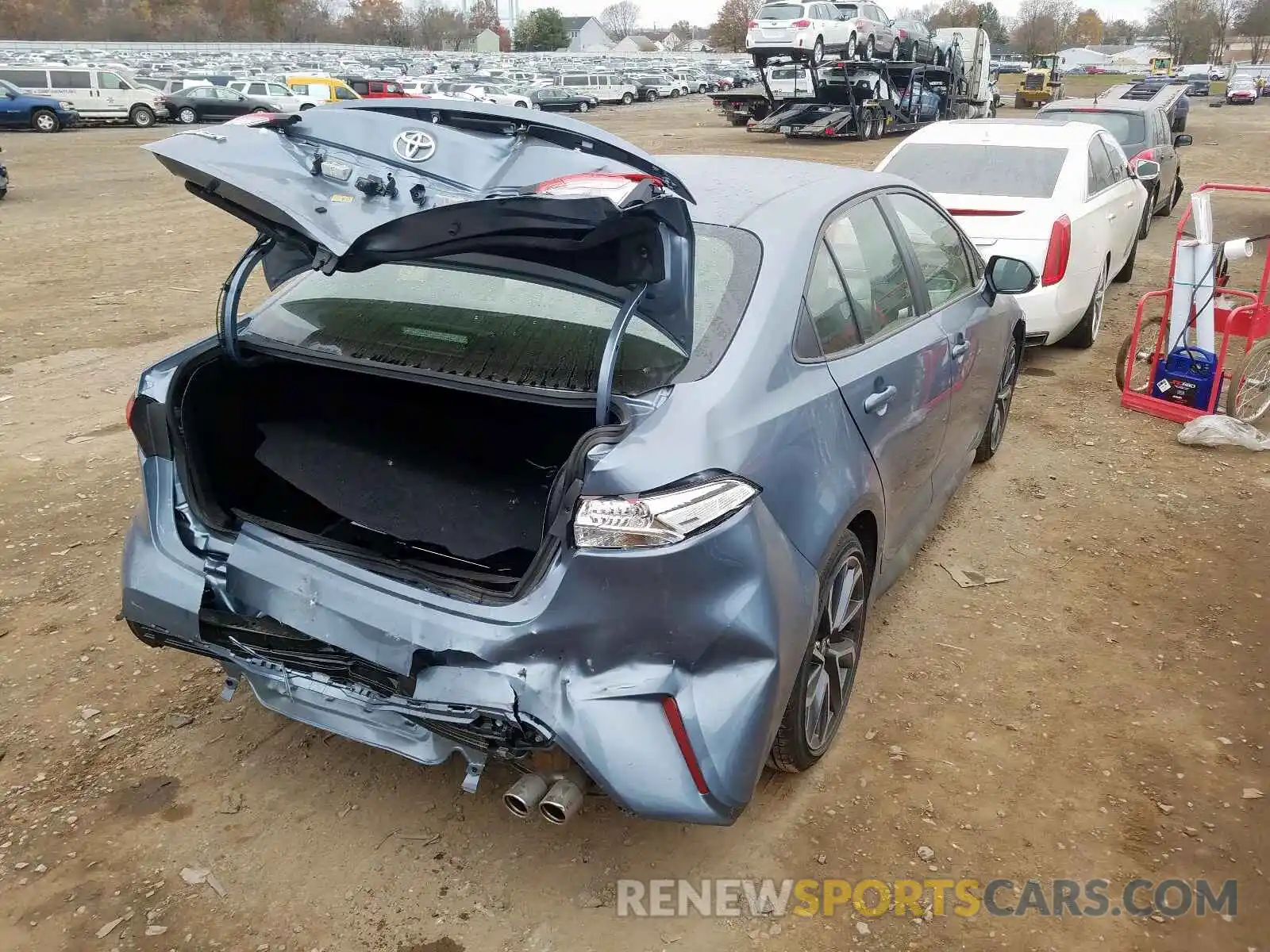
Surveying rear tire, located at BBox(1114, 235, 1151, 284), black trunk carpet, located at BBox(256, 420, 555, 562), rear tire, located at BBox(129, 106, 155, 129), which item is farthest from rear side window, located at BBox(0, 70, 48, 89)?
black trunk carpet, located at BBox(256, 420, 555, 562)

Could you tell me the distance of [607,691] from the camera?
2205 millimetres

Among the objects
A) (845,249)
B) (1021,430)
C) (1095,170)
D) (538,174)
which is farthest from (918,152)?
(538,174)

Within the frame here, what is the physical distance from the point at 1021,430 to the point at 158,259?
9254 mm

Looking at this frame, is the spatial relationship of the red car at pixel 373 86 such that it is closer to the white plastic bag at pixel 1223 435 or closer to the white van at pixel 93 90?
the white van at pixel 93 90

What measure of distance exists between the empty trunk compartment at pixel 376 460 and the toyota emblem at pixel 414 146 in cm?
61

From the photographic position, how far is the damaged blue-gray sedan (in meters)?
2.21

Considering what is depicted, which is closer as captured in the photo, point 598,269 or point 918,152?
point 598,269

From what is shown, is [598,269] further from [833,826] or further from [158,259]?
[158,259]

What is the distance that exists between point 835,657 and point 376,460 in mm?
1572

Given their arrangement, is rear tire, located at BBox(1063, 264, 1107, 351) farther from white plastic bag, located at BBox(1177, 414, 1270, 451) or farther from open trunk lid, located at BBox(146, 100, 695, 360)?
Result: open trunk lid, located at BBox(146, 100, 695, 360)

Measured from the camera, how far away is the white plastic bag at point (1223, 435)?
5.60m

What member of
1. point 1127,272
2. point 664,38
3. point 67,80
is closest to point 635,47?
point 664,38

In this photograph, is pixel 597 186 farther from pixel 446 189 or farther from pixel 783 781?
pixel 783 781

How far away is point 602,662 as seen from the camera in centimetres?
222
